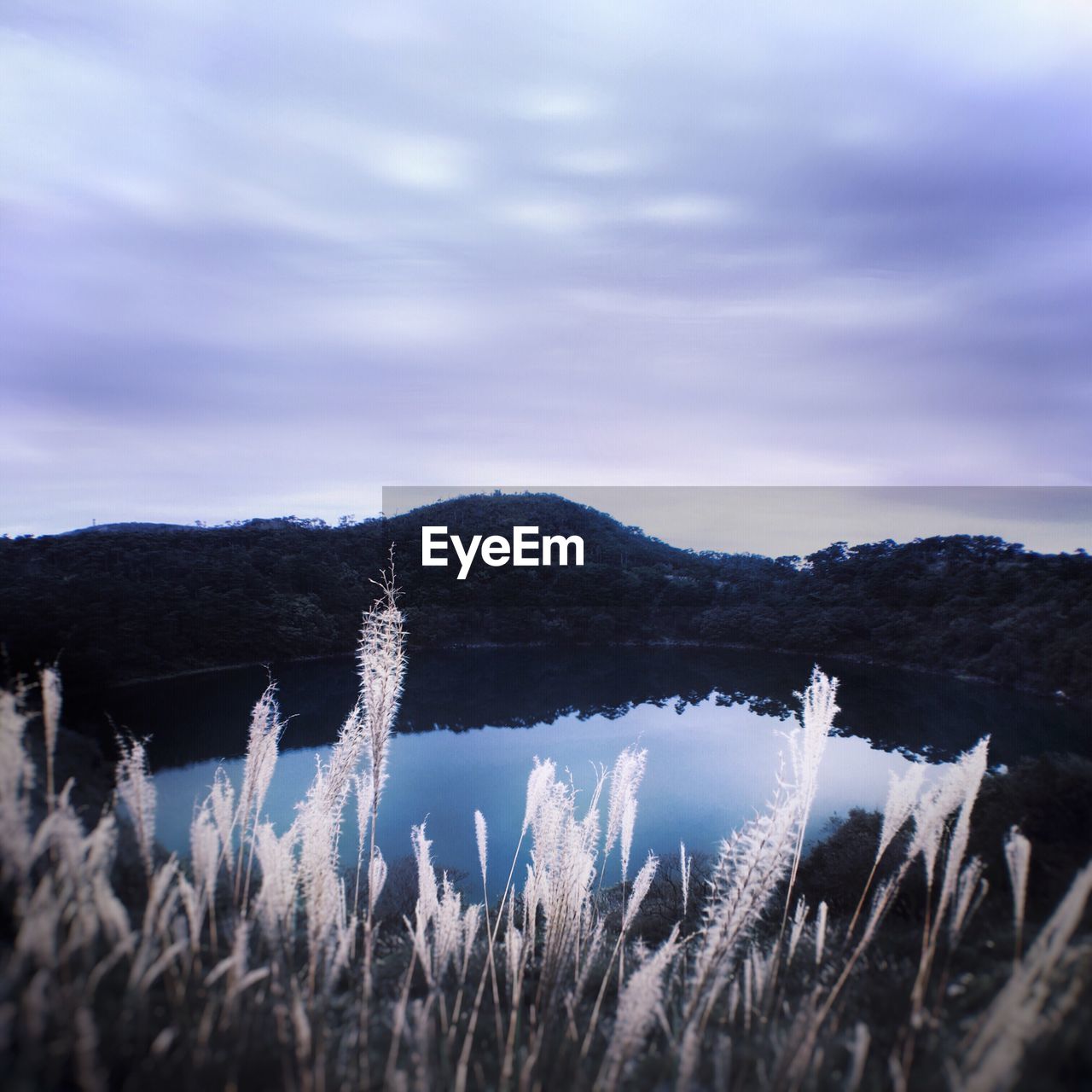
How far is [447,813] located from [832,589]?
38.9 meters

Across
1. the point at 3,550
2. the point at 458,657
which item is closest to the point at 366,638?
the point at 3,550

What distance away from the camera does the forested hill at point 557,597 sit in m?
34.8

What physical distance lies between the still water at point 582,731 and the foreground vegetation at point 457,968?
7.96 feet

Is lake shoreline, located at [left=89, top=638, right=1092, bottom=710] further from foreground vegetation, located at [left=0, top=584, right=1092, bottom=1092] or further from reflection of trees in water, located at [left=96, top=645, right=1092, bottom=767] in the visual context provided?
foreground vegetation, located at [left=0, top=584, right=1092, bottom=1092]

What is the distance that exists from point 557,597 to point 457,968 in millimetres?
50217

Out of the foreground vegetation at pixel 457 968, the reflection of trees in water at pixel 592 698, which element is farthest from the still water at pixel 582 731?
the foreground vegetation at pixel 457 968

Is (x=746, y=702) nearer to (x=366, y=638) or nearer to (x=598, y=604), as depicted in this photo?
(x=598, y=604)

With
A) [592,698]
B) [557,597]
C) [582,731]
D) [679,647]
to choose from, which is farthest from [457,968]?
[557,597]

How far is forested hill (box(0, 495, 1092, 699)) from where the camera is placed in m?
34.8

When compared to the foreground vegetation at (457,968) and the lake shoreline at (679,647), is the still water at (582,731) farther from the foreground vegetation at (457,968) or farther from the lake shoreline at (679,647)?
the foreground vegetation at (457,968)

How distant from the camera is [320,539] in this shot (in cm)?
5428

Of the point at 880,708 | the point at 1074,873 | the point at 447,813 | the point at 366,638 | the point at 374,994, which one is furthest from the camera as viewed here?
the point at 880,708

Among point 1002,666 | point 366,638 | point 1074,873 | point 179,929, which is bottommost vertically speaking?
point 1002,666

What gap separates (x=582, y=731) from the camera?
3450 centimetres
